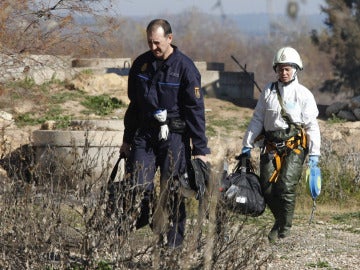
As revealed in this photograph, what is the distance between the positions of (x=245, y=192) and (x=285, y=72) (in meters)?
1.16

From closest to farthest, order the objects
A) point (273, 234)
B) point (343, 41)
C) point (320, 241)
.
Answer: point (273, 234) → point (320, 241) → point (343, 41)

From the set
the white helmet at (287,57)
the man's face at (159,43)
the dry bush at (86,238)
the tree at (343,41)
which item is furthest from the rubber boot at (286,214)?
the tree at (343,41)

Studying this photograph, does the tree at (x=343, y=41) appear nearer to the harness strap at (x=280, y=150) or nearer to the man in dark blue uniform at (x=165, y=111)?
the harness strap at (x=280, y=150)

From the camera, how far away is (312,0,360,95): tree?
127 feet

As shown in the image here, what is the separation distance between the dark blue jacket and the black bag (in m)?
0.73

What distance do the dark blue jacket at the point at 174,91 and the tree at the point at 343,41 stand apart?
3045 centimetres

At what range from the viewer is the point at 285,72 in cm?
881

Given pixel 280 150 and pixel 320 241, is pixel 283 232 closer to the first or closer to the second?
pixel 320 241

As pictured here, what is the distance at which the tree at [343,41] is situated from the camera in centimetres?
3862

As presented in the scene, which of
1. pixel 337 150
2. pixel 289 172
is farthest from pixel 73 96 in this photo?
pixel 289 172

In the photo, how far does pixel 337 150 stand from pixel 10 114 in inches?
237

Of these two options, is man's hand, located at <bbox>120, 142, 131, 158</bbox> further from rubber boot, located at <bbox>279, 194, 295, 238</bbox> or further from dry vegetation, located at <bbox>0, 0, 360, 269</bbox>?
rubber boot, located at <bbox>279, 194, 295, 238</bbox>

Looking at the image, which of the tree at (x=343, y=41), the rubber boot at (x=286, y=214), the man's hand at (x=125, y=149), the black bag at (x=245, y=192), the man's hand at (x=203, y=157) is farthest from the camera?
the tree at (x=343, y=41)

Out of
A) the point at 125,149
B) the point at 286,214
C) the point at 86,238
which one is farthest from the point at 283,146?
the point at 86,238
